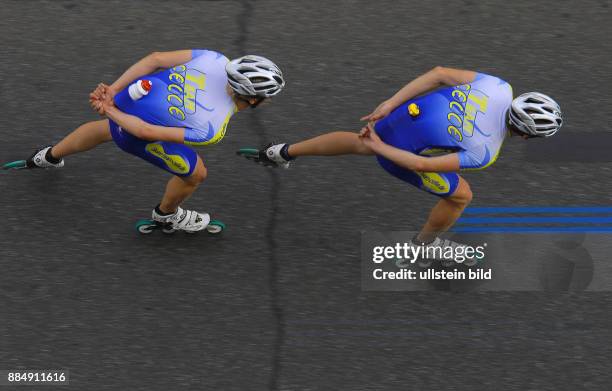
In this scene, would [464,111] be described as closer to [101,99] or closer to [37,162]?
[101,99]

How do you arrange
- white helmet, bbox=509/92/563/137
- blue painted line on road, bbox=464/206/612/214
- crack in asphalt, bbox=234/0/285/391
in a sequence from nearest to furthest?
white helmet, bbox=509/92/563/137 < crack in asphalt, bbox=234/0/285/391 < blue painted line on road, bbox=464/206/612/214

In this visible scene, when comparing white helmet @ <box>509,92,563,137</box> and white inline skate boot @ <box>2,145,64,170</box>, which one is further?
white inline skate boot @ <box>2,145,64,170</box>

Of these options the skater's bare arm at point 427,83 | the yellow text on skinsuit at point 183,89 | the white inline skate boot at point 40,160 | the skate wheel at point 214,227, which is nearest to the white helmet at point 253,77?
the yellow text on skinsuit at point 183,89

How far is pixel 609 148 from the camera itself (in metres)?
9.37

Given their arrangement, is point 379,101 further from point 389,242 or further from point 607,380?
point 607,380

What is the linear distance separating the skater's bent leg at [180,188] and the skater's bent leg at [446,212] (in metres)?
1.73

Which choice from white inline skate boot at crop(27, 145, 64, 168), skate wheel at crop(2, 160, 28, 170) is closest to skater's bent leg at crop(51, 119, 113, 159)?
white inline skate boot at crop(27, 145, 64, 168)

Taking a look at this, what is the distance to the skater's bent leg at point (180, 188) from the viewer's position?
7891mm

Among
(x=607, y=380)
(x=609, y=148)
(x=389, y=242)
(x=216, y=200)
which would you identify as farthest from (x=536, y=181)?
(x=216, y=200)

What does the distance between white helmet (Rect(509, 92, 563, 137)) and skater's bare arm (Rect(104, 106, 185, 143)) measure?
231cm

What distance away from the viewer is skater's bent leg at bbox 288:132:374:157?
26.4 ft

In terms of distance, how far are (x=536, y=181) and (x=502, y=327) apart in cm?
165

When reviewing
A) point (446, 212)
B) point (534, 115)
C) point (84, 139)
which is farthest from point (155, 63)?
point (534, 115)

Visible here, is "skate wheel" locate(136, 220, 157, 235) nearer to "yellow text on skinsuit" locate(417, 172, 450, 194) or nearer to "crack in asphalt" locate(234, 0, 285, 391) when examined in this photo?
"crack in asphalt" locate(234, 0, 285, 391)
